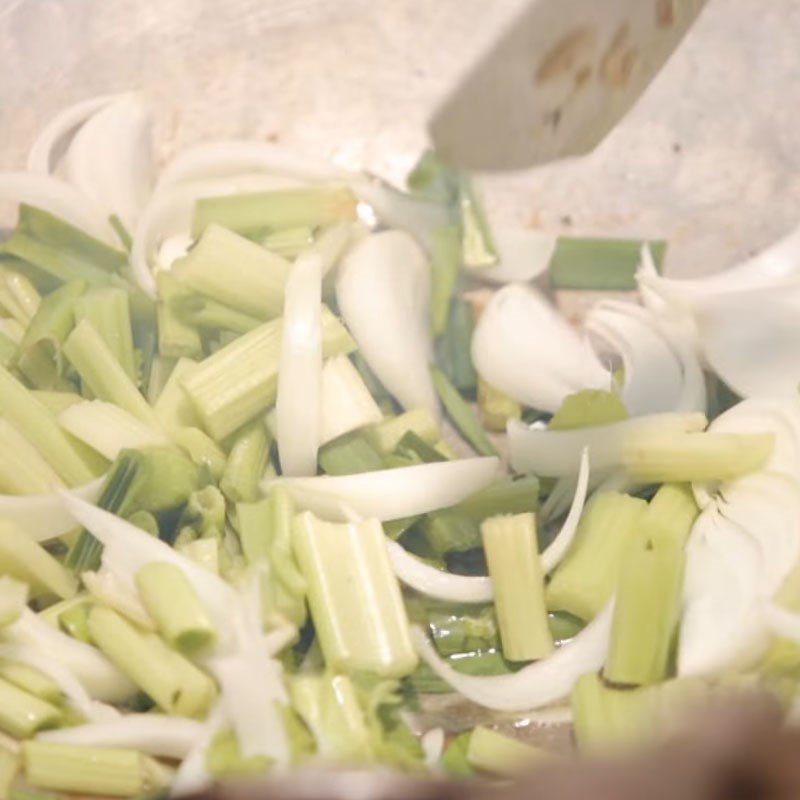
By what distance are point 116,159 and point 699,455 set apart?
106 cm

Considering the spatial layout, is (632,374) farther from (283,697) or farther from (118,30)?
(118,30)

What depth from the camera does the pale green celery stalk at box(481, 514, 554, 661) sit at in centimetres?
137

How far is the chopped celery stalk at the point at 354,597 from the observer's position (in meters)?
1.32

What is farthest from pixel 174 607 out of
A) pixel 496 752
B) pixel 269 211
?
pixel 269 211

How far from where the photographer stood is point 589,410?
151 centimetres

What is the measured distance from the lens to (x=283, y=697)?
1.24 meters

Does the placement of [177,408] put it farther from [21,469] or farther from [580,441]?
[580,441]

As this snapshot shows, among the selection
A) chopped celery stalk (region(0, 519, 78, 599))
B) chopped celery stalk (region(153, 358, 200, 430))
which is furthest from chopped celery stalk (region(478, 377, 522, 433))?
chopped celery stalk (region(0, 519, 78, 599))

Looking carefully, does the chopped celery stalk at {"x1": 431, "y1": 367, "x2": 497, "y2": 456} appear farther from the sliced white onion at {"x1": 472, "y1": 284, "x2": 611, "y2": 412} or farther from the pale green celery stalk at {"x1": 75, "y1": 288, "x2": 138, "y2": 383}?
the pale green celery stalk at {"x1": 75, "y1": 288, "x2": 138, "y2": 383}

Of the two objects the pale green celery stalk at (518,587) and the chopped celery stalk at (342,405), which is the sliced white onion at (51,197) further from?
the pale green celery stalk at (518,587)

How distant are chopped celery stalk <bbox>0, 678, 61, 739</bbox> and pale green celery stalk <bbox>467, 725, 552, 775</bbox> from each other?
47 centimetres

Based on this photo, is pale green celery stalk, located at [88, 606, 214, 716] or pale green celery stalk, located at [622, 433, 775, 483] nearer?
pale green celery stalk, located at [88, 606, 214, 716]

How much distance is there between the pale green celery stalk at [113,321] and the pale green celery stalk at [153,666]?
16.0 inches

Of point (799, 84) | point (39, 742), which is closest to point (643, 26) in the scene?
point (799, 84)
